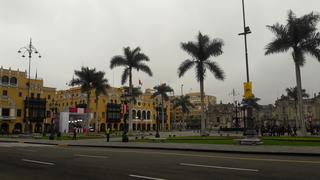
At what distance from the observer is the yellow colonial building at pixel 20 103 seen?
289 ft

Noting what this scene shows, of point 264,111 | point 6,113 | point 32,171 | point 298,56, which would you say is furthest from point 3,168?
point 264,111

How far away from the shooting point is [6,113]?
8781 centimetres

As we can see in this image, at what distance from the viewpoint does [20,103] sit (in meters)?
91.9

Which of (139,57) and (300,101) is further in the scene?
(139,57)

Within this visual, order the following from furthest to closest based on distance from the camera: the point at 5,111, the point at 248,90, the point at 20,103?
the point at 20,103 → the point at 5,111 → the point at 248,90

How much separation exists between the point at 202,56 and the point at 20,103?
62.7 metres

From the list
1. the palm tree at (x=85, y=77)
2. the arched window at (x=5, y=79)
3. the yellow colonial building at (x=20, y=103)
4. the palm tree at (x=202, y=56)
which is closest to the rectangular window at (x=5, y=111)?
the yellow colonial building at (x=20, y=103)

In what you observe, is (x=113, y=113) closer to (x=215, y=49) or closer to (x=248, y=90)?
(x=215, y=49)

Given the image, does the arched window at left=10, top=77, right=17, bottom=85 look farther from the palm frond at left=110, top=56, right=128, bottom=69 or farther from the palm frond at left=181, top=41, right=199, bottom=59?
the palm frond at left=181, top=41, right=199, bottom=59

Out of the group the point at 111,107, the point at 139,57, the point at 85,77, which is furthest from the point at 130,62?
the point at 111,107

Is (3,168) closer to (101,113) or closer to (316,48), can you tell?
(316,48)

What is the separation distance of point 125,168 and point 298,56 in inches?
1263

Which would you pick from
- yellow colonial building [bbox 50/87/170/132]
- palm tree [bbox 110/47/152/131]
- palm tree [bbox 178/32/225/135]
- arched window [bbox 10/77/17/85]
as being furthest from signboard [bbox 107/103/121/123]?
palm tree [bbox 178/32/225/135]

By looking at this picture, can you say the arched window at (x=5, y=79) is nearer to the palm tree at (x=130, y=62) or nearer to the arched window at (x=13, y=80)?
the arched window at (x=13, y=80)
